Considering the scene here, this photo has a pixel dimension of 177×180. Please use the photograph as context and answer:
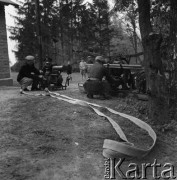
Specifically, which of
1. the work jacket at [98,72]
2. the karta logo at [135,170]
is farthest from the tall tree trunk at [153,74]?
the work jacket at [98,72]

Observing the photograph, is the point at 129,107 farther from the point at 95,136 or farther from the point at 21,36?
the point at 21,36

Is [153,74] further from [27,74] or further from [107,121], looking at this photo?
[27,74]

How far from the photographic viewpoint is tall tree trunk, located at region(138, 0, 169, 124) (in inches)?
275

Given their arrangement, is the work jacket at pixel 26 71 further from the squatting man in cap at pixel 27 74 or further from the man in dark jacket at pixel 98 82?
the man in dark jacket at pixel 98 82

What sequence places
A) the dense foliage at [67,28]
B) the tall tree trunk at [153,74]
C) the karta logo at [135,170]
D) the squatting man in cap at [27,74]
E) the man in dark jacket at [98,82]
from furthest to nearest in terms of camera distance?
the dense foliage at [67,28] < the squatting man in cap at [27,74] < the man in dark jacket at [98,82] < the tall tree trunk at [153,74] < the karta logo at [135,170]

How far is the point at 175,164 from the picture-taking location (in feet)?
15.9

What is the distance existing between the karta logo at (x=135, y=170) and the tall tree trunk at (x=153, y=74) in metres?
2.29

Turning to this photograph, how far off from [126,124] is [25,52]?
110ft

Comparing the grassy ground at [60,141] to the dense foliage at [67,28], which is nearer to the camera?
the grassy ground at [60,141]

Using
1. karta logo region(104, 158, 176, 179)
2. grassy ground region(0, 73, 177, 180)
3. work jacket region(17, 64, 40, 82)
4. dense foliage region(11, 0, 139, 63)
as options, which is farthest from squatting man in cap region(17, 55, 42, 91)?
dense foliage region(11, 0, 139, 63)

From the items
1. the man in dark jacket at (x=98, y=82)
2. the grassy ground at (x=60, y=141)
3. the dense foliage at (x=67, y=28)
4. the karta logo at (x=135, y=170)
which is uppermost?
the dense foliage at (x=67, y=28)

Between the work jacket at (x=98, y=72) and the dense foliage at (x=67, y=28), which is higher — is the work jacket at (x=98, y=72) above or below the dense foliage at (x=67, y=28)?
below

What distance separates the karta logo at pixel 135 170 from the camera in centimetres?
434

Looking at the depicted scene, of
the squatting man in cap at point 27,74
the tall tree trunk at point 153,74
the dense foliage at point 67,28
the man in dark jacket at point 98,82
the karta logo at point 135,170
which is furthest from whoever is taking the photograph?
the dense foliage at point 67,28
